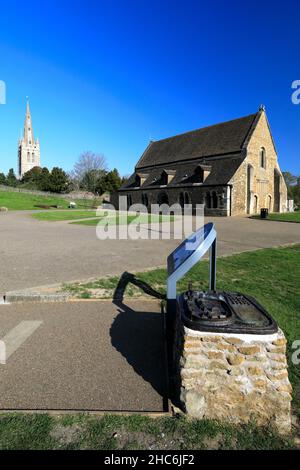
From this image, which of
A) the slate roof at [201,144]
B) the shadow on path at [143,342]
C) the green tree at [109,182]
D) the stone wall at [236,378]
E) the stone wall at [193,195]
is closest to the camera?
the stone wall at [236,378]

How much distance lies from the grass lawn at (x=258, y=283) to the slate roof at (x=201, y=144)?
29106mm

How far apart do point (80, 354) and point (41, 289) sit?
2.72 meters

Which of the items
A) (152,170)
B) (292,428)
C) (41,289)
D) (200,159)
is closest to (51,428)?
(292,428)

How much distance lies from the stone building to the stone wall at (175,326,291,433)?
31.4 metres

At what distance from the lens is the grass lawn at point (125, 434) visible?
93.5 inches

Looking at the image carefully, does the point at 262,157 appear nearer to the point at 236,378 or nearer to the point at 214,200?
the point at 214,200

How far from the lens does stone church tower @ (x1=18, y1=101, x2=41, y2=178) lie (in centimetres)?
12062

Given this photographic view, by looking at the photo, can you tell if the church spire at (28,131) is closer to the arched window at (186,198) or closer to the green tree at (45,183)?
the green tree at (45,183)

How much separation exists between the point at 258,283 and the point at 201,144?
3714cm

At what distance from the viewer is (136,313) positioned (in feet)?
16.6

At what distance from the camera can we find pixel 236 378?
104 inches

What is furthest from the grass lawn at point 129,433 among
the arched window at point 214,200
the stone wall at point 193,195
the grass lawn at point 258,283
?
the arched window at point 214,200

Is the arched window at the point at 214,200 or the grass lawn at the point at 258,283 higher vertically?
the arched window at the point at 214,200
